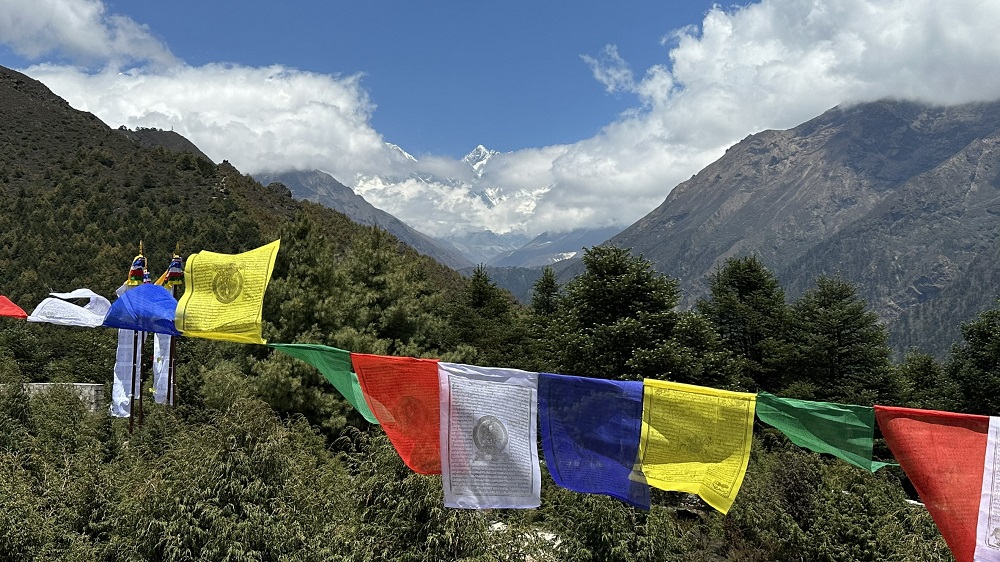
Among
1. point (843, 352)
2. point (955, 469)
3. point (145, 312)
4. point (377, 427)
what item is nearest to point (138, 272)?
point (145, 312)

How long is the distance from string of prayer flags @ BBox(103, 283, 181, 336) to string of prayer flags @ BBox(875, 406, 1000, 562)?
34.2ft

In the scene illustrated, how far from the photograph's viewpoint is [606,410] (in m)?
7.04

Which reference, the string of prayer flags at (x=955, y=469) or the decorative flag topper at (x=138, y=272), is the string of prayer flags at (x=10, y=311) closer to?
Result: the decorative flag topper at (x=138, y=272)

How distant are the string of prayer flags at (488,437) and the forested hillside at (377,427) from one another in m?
2.03

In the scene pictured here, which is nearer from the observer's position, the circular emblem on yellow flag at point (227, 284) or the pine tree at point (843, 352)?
the circular emblem on yellow flag at point (227, 284)

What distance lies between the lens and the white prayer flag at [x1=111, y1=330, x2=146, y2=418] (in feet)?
47.3

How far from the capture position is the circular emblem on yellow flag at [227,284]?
9289 millimetres

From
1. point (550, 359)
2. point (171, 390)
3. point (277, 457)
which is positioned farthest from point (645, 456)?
point (550, 359)

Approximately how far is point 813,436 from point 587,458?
2.42 metres

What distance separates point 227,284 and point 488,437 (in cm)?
485

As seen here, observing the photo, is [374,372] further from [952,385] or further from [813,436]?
[952,385]

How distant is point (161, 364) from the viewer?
14773 mm

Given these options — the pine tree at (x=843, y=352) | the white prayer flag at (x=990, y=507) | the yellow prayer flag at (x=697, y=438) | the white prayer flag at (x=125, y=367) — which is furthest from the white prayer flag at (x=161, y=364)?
the pine tree at (x=843, y=352)

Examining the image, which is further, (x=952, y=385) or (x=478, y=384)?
(x=952, y=385)
